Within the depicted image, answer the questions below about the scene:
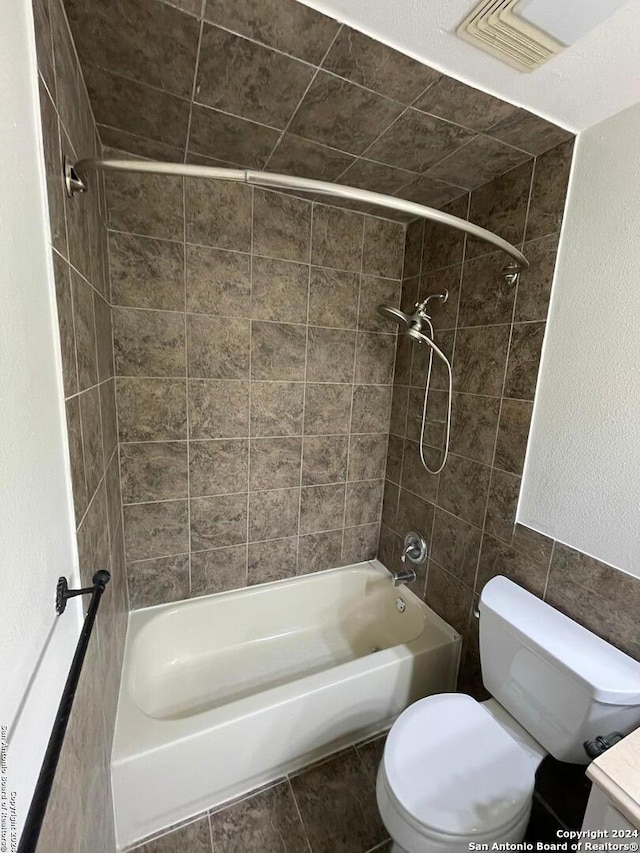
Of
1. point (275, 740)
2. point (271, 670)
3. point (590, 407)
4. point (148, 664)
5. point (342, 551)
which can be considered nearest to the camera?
point (590, 407)

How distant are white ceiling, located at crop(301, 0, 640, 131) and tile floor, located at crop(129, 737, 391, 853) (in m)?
2.36

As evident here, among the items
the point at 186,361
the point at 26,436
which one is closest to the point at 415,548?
the point at 186,361

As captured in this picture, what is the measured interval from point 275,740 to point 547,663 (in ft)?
3.24

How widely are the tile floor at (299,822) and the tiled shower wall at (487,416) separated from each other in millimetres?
620

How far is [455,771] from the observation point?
100cm

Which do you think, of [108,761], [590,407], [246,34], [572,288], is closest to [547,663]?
[590,407]

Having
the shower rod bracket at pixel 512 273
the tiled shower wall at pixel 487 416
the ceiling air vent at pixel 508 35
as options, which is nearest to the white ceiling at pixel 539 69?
the ceiling air vent at pixel 508 35

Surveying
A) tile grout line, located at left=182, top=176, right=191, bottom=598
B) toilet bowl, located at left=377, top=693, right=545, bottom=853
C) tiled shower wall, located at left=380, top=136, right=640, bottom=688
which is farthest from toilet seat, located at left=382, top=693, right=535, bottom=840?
tile grout line, located at left=182, top=176, right=191, bottom=598

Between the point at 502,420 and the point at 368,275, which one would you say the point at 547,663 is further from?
the point at 368,275

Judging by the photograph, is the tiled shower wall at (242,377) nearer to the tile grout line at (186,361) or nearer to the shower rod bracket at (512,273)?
the tile grout line at (186,361)

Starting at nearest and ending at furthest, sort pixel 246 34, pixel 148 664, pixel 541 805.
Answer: pixel 246 34, pixel 541 805, pixel 148 664

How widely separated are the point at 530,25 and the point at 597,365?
0.86 m

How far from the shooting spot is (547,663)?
3.43ft

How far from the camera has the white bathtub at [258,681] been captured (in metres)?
1.16
